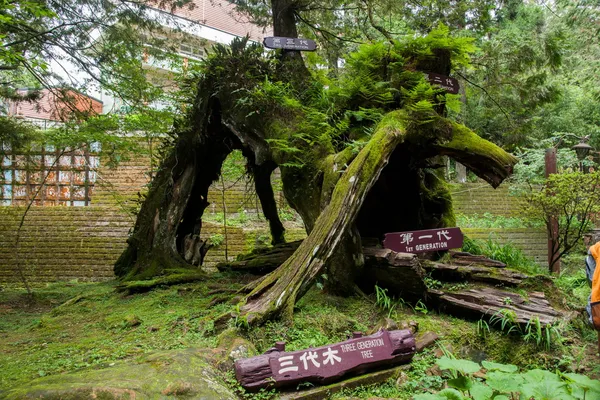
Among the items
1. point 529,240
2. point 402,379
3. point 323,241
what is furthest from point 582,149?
point 402,379

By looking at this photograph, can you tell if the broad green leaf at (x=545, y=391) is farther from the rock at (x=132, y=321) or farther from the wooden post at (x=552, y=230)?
the wooden post at (x=552, y=230)

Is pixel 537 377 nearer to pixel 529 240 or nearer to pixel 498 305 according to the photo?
pixel 498 305

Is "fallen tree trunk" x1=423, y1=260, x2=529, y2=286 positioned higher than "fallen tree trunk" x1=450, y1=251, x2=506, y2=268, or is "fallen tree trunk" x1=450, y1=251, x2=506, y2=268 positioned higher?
"fallen tree trunk" x1=450, y1=251, x2=506, y2=268

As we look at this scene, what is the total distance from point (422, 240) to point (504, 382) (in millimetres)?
2576

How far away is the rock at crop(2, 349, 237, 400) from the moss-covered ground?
22 centimetres

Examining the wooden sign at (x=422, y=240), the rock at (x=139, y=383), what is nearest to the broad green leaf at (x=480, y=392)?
the rock at (x=139, y=383)

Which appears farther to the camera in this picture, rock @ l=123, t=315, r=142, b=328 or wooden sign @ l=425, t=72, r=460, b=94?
wooden sign @ l=425, t=72, r=460, b=94

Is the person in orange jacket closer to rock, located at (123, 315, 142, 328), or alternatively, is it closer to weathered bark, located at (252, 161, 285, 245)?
rock, located at (123, 315, 142, 328)

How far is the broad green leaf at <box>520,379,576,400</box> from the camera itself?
89.7 inches

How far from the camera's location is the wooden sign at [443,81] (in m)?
5.46

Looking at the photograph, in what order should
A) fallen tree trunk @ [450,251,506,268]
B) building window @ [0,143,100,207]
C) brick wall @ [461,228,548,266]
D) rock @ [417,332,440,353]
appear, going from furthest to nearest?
building window @ [0,143,100,207], brick wall @ [461,228,548,266], fallen tree trunk @ [450,251,506,268], rock @ [417,332,440,353]

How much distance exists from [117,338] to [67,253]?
8.24 m

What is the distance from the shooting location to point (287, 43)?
605cm

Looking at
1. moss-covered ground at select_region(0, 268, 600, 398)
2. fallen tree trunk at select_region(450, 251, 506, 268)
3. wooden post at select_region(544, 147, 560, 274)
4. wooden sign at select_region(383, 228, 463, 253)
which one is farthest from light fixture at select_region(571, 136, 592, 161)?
wooden sign at select_region(383, 228, 463, 253)
